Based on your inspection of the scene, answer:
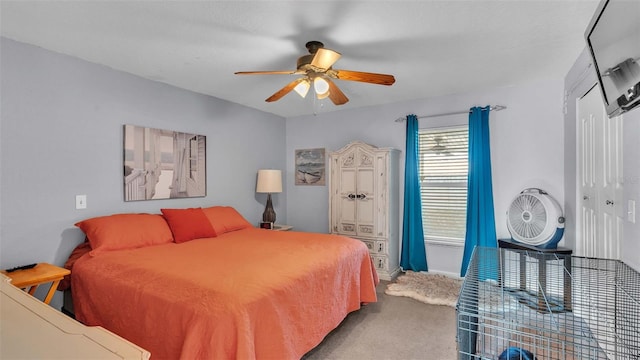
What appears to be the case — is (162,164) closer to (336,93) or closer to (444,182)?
(336,93)

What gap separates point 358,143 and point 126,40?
110 inches

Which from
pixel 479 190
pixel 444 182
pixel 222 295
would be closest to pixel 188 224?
pixel 222 295

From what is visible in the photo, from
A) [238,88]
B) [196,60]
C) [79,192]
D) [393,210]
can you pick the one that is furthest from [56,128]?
[393,210]

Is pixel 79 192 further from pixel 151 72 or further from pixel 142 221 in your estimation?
pixel 151 72

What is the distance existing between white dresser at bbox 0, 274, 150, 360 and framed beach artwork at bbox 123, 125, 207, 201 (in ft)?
7.65

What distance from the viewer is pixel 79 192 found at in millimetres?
2705

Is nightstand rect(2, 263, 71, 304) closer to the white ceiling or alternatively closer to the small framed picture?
the white ceiling

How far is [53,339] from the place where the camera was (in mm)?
817

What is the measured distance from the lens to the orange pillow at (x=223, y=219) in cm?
348

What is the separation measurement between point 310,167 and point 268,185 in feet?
3.11

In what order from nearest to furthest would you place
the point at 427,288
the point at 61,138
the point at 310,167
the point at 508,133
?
1. the point at 61,138
2. the point at 427,288
3. the point at 508,133
4. the point at 310,167

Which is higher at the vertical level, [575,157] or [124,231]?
[575,157]

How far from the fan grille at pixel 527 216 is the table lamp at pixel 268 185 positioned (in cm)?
293

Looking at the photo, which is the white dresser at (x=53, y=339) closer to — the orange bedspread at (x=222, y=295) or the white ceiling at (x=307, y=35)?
the orange bedspread at (x=222, y=295)
